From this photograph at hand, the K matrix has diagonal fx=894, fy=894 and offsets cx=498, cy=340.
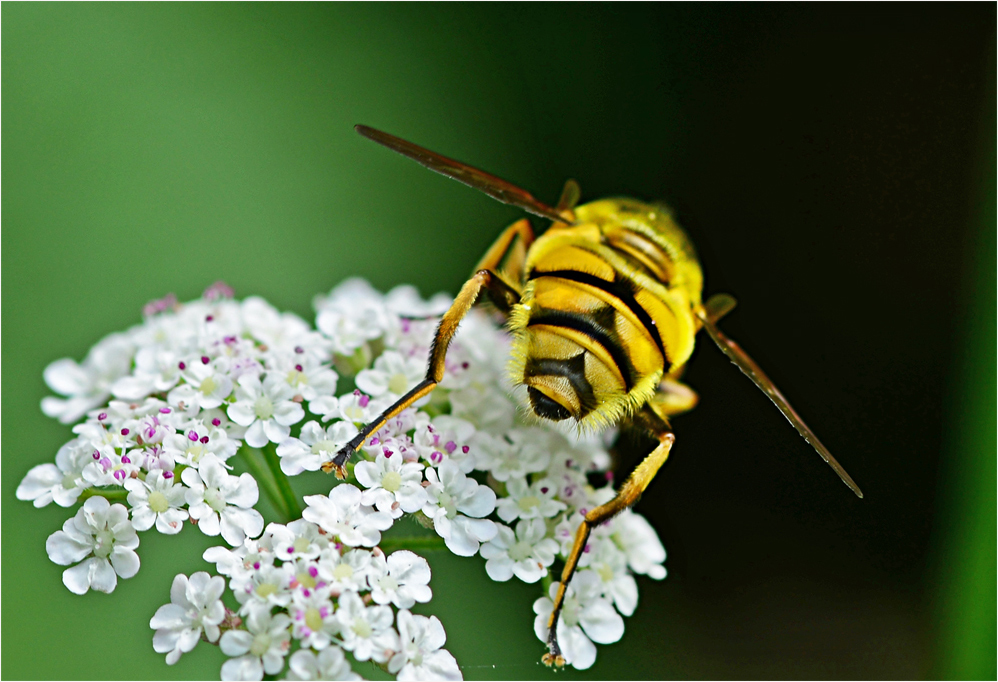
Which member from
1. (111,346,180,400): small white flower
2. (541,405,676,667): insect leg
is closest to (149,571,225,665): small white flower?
(111,346,180,400): small white flower

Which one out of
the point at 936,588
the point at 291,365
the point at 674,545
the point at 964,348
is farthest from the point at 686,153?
the point at 291,365

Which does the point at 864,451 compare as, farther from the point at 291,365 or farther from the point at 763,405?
the point at 291,365

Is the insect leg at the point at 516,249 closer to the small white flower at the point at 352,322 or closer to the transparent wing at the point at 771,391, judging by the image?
the small white flower at the point at 352,322

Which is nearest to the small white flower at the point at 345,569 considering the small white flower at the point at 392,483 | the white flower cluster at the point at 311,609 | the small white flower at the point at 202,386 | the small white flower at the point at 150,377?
the white flower cluster at the point at 311,609

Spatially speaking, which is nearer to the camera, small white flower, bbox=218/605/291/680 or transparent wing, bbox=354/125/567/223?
small white flower, bbox=218/605/291/680

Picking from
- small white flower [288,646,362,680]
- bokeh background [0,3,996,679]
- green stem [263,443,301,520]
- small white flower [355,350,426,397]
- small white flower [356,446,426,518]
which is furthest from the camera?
bokeh background [0,3,996,679]

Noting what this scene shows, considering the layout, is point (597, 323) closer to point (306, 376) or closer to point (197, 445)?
point (306, 376)

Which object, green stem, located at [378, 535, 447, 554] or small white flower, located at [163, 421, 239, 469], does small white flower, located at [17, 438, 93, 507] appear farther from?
green stem, located at [378, 535, 447, 554]

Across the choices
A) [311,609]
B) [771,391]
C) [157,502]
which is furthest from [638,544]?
[157,502]
